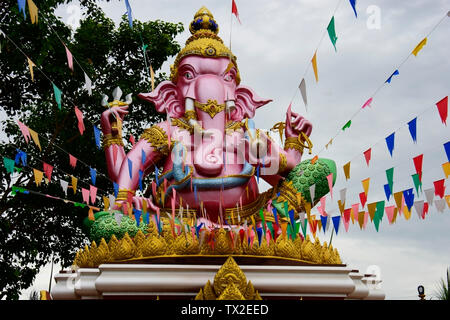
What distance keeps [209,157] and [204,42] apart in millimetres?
2082

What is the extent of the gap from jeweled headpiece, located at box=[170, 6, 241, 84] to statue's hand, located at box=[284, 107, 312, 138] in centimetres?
136

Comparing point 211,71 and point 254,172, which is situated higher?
point 211,71

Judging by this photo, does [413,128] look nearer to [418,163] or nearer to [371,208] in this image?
[418,163]

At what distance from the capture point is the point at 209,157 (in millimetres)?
8023

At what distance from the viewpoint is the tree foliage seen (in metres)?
10.5

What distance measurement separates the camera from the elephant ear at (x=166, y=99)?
9.02 meters

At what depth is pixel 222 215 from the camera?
789 centimetres

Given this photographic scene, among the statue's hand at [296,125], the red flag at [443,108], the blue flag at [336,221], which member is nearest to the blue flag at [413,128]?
the red flag at [443,108]

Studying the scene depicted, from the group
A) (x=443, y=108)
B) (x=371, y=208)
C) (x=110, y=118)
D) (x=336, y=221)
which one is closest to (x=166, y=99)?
(x=110, y=118)

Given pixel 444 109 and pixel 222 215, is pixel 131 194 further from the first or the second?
pixel 444 109

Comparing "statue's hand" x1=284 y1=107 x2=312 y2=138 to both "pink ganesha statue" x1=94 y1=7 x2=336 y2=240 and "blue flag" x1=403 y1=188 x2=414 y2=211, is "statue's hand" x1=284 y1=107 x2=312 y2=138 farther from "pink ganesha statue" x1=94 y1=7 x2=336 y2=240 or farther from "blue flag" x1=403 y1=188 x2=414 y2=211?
"blue flag" x1=403 y1=188 x2=414 y2=211

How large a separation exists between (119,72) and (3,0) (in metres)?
3.78

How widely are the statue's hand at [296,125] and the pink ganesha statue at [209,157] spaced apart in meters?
0.02
